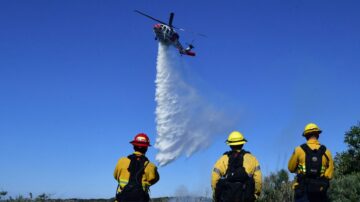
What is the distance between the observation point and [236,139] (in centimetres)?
933

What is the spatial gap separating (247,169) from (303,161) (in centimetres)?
160

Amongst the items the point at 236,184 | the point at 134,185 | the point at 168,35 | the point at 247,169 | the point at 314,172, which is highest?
the point at 168,35

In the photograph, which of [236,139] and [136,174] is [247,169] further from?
[136,174]

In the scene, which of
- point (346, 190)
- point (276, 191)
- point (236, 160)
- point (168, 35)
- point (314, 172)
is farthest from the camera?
point (168, 35)

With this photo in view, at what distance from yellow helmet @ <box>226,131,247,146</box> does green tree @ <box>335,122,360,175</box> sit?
53.6ft

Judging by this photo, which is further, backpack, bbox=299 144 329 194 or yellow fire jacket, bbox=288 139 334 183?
yellow fire jacket, bbox=288 139 334 183

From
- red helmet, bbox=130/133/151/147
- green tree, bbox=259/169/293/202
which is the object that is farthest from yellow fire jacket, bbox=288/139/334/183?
green tree, bbox=259/169/293/202

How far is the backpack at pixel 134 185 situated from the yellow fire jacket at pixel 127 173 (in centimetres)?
7

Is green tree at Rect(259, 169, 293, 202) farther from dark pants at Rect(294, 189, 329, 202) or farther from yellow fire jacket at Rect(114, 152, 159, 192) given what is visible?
yellow fire jacket at Rect(114, 152, 159, 192)

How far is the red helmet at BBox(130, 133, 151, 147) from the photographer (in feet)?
30.0

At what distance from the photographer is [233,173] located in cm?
908

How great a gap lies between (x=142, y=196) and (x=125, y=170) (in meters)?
0.59

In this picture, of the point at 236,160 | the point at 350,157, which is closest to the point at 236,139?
the point at 236,160

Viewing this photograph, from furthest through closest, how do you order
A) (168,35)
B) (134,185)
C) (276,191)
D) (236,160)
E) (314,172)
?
(168,35) < (276,191) < (314,172) < (236,160) < (134,185)
